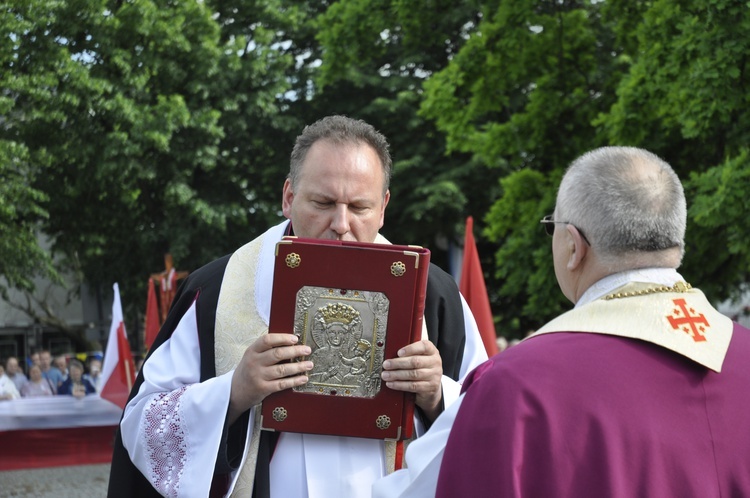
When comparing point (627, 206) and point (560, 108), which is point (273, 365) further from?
point (560, 108)

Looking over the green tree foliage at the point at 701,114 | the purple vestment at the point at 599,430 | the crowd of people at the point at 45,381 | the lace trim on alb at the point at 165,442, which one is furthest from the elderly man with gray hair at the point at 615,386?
the crowd of people at the point at 45,381

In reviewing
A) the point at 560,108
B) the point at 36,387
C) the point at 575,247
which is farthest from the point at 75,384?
the point at 575,247

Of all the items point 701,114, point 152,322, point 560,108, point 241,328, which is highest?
point 560,108

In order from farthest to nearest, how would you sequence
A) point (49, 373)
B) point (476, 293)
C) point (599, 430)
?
point (49, 373) < point (476, 293) < point (599, 430)

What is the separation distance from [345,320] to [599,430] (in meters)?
0.87

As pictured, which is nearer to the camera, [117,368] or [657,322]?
[657,322]

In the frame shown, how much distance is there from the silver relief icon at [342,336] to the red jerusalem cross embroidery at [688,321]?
829 mm

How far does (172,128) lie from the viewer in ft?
66.5

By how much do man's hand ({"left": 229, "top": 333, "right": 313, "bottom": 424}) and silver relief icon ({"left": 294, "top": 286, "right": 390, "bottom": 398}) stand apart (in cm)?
4

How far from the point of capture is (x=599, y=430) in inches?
78.2

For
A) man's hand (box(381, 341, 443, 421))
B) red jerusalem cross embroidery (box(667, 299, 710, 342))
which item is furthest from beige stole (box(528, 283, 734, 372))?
man's hand (box(381, 341, 443, 421))

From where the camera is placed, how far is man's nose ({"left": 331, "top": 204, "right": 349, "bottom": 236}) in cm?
288

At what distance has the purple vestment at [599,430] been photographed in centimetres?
199

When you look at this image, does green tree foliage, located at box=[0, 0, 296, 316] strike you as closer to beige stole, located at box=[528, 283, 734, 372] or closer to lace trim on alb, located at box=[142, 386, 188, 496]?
lace trim on alb, located at box=[142, 386, 188, 496]
